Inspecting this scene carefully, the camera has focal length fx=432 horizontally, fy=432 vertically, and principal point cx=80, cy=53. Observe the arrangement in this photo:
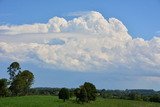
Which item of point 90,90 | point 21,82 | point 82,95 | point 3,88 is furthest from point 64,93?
point 21,82

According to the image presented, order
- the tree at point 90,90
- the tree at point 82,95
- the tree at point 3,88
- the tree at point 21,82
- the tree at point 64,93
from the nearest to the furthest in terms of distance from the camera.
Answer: the tree at point 82,95
the tree at point 64,93
the tree at point 90,90
the tree at point 3,88
the tree at point 21,82

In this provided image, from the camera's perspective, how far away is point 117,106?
7244 centimetres

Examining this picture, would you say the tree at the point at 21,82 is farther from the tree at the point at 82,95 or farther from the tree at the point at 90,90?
the tree at the point at 82,95

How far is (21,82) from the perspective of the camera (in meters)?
100

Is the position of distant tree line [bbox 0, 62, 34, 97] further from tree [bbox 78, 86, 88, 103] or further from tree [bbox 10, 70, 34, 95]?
tree [bbox 78, 86, 88, 103]

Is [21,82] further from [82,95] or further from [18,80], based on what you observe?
[82,95]

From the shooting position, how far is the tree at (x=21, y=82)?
10112 cm

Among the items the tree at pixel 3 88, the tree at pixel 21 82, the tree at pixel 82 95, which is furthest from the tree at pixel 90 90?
the tree at pixel 21 82

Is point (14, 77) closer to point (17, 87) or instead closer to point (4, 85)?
point (17, 87)

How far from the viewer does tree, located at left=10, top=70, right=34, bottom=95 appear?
101m

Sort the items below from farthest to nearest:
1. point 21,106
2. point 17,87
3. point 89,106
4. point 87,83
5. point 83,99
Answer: point 17,87 < point 87,83 < point 83,99 < point 89,106 < point 21,106

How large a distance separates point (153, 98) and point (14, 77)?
34.0 m

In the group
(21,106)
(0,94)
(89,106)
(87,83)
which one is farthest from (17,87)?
(21,106)

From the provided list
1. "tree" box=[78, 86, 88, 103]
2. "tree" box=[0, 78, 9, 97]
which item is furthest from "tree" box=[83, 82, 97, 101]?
"tree" box=[0, 78, 9, 97]
